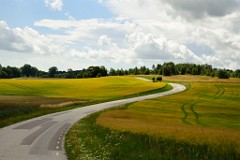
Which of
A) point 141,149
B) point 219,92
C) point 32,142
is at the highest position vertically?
point 141,149

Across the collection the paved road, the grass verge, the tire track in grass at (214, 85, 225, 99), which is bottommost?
the tire track in grass at (214, 85, 225, 99)

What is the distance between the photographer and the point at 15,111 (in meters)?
51.0

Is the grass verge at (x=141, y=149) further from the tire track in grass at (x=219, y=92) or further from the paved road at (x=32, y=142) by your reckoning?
the tire track in grass at (x=219, y=92)

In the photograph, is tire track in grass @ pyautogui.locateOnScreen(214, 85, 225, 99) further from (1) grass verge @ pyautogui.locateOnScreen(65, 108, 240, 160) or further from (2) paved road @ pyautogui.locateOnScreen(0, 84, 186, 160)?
(1) grass verge @ pyautogui.locateOnScreen(65, 108, 240, 160)

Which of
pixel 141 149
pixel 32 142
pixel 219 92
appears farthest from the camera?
pixel 219 92

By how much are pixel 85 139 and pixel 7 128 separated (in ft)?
34.4

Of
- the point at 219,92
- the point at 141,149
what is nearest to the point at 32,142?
the point at 141,149

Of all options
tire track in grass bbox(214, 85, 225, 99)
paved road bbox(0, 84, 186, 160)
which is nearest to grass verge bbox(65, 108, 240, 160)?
paved road bbox(0, 84, 186, 160)

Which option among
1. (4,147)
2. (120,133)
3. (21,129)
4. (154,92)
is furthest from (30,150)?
(154,92)

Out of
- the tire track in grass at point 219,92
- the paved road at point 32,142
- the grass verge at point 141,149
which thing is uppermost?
the grass verge at point 141,149

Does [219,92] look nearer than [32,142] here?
No

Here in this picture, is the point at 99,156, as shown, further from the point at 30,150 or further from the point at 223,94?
the point at 223,94

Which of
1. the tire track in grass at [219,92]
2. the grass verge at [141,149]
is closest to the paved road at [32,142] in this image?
the grass verge at [141,149]

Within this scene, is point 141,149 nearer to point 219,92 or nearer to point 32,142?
point 32,142
